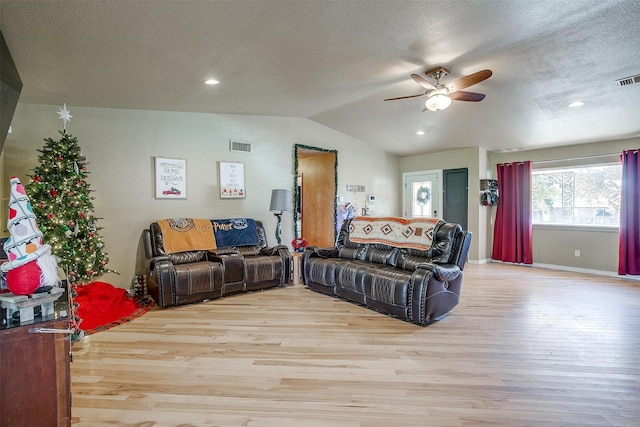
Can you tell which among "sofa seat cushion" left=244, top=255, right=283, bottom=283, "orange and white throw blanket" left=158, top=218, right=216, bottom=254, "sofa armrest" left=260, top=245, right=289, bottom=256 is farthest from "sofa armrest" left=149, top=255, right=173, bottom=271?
"sofa armrest" left=260, top=245, right=289, bottom=256

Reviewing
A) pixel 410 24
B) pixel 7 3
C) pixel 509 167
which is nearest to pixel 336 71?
pixel 410 24

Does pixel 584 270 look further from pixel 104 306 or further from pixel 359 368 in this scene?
pixel 104 306

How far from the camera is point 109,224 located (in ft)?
14.0

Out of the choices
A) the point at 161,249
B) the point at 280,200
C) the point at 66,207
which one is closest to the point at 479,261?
the point at 280,200

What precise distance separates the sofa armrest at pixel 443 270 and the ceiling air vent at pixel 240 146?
11.4ft

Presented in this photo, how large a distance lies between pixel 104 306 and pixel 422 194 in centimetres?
642

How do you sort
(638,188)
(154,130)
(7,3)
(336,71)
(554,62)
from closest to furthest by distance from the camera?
(7,3)
(554,62)
(336,71)
(154,130)
(638,188)

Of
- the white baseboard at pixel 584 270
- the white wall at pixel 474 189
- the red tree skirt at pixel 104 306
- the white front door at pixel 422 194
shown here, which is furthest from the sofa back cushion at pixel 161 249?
the white baseboard at pixel 584 270

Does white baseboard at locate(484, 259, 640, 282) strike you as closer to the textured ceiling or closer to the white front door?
the white front door

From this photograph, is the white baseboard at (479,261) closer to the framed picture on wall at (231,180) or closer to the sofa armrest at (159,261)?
the framed picture on wall at (231,180)

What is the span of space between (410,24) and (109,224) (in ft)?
14.3

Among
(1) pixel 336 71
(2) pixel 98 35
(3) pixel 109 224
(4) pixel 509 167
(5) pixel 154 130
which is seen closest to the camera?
(2) pixel 98 35

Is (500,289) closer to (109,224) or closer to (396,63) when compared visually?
(396,63)

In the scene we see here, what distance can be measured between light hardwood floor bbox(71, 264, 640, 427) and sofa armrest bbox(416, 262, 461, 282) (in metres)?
0.47
